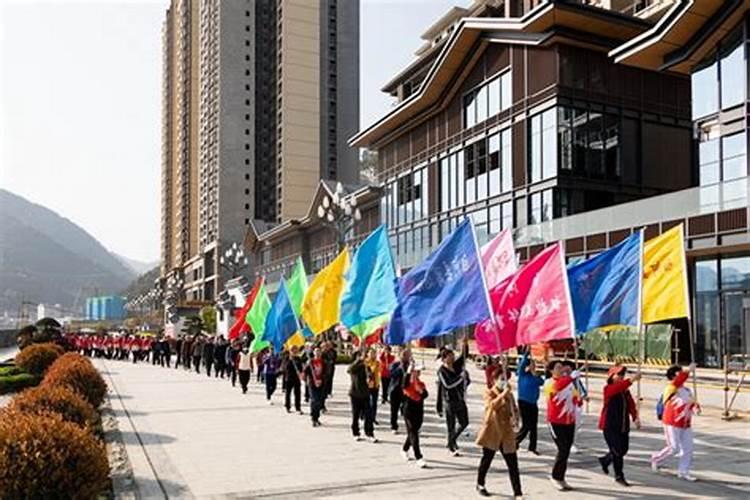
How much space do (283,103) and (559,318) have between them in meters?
120

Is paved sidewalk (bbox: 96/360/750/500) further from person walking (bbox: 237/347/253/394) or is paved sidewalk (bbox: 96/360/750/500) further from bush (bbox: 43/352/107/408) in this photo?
person walking (bbox: 237/347/253/394)

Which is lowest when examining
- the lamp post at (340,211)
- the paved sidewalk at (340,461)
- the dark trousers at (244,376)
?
the paved sidewalk at (340,461)

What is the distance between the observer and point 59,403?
12.3 meters

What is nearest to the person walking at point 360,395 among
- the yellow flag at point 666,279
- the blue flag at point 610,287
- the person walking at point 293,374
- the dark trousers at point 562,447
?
the blue flag at point 610,287

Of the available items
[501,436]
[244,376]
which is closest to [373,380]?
[501,436]

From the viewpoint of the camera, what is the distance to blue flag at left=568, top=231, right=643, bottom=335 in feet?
42.7

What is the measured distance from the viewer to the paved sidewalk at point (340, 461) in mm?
10539

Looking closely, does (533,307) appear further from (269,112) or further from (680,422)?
(269,112)

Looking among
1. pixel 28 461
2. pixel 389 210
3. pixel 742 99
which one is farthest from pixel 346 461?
pixel 389 210

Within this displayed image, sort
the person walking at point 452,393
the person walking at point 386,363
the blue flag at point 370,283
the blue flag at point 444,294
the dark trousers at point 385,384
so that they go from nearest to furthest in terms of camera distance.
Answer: the blue flag at point 444,294 < the person walking at point 452,393 < the blue flag at point 370,283 < the person walking at point 386,363 < the dark trousers at point 385,384

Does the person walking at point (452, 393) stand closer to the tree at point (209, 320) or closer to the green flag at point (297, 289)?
the green flag at point (297, 289)

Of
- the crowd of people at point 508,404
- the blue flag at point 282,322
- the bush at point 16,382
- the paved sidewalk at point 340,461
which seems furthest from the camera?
the bush at point 16,382

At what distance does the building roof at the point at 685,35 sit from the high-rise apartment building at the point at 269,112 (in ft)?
311

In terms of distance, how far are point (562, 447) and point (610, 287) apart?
3.87 metres
